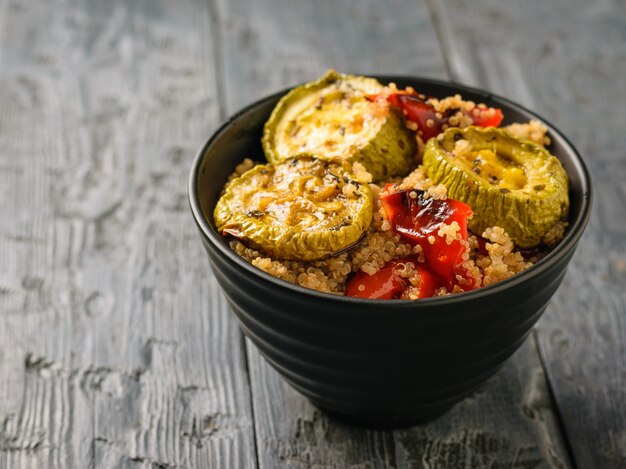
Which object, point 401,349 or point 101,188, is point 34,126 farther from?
point 401,349

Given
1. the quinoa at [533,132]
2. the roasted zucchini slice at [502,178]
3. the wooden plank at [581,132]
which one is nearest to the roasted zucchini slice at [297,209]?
the roasted zucchini slice at [502,178]

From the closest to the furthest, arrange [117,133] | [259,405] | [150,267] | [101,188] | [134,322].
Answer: [259,405] → [134,322] → [150,267] → [101,188] → [117,133]

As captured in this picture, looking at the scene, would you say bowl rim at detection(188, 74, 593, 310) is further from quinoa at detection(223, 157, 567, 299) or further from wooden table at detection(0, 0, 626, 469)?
wooden table at detection(0, 0, 626, 469)

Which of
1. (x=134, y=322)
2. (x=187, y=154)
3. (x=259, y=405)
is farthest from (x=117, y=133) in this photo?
(x=259, y=405)

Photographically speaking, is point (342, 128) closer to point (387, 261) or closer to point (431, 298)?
point (387, 261)

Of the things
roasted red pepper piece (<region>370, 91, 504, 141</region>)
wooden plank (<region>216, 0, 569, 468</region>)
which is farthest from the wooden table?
roasted red pepper piece (<region>370, 91, 504, 141</region>)

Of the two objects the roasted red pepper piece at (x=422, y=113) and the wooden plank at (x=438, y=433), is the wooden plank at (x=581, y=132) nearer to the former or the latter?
the wooden plank at (x=438, y=433)
